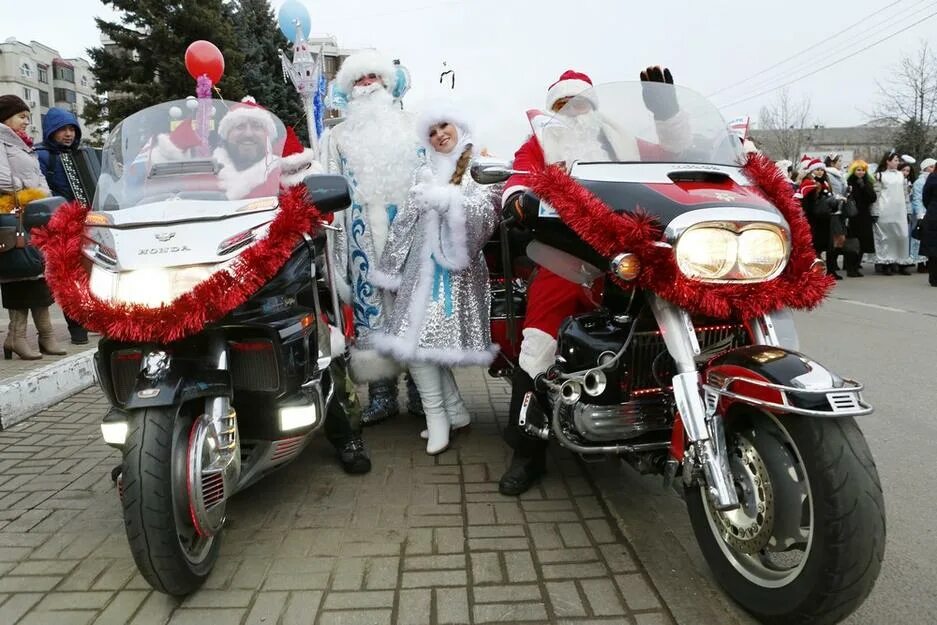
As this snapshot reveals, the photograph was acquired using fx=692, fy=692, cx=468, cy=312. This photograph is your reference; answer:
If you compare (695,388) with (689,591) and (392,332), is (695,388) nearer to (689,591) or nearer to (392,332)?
(689,591)

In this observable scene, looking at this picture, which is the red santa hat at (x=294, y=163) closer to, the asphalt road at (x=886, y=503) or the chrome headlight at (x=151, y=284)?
the chrome headlight at (x=151, y=284)

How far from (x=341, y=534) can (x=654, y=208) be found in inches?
71.2

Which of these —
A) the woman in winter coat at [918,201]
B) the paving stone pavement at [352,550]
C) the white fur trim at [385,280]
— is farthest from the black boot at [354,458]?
the woman in winter coat at [918,201]

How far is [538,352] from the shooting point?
3.05m

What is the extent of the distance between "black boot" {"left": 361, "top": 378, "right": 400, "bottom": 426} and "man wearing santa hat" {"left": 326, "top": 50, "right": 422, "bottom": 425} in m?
0.28

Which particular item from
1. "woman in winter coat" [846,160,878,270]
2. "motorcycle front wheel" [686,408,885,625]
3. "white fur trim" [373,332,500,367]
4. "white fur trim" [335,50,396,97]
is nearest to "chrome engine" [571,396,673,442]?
"motorcycle front wheel" [686,408,885,625]

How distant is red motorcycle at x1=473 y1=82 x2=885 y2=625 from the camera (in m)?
1.88

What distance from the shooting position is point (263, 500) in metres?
3.26

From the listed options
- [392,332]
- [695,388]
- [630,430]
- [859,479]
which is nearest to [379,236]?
[392,332]

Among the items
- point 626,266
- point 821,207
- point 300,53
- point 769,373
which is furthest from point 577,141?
point 821,207

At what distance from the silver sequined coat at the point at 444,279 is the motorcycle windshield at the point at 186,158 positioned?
92 cm

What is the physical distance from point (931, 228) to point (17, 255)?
37.3 ft

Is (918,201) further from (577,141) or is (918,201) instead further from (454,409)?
(577,141)

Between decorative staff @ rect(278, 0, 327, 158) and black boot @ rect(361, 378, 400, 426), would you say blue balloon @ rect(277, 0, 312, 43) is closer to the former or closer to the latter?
decorative staff @ rect(278, 0, 327, 158)
